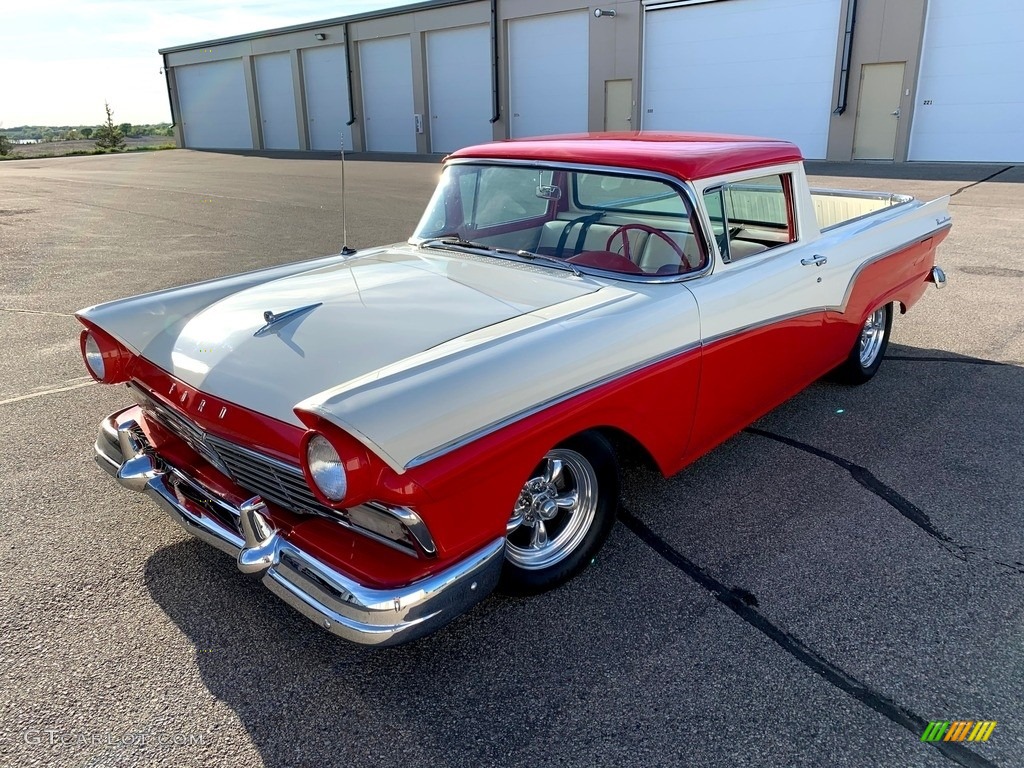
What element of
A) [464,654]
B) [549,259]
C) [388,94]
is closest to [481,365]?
[464,654]

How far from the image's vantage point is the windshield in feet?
10.3

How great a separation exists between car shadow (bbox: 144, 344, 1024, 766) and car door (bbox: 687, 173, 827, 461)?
1.53 feet

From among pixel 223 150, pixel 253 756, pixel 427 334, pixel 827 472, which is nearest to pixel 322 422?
pixel 427 334

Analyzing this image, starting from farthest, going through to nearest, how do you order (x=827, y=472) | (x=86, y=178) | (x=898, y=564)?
(x=86, y=178) → (x=827, y=472) → (x=898, y=564)

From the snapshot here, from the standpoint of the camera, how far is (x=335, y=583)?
A: 208 centimetres

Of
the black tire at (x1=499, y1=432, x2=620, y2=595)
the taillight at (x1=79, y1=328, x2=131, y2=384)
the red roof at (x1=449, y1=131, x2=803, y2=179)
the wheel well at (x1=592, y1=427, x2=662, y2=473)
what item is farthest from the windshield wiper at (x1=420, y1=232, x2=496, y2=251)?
the taillight at (x1=79, y1=328, x2=131, y2=384)

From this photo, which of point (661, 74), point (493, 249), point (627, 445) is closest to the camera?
point (627, 445)

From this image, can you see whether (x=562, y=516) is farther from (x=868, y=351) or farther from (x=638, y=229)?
(x=868, y=351)

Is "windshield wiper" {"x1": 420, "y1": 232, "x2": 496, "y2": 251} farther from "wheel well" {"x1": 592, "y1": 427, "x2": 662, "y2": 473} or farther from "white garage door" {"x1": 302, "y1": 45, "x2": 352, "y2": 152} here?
"white garage door" {"x1": 302, "y1": 45, "x2": 352, "y2": 152}

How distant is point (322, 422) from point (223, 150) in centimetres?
3830

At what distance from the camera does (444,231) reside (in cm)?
377

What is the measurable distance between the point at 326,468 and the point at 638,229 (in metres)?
1.89

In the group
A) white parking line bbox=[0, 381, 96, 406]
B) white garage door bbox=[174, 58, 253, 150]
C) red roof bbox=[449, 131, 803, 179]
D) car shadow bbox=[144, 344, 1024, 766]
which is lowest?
car shadow bbox=[144, 344, 1024, 766]

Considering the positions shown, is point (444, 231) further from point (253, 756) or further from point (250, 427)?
point (253, 756)
